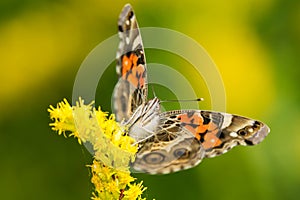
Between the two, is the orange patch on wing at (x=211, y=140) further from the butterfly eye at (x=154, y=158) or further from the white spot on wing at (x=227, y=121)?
the butterfly eye at (x=154, y=158)

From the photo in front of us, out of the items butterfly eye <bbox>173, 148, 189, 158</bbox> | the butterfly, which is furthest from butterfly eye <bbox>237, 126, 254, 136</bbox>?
butterfly eye <bbox>173, 148, 189, 158</bbox>

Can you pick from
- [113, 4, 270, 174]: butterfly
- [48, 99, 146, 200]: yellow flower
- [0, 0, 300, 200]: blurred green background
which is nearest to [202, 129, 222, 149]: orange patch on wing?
[113, 4, 270, 174]: butterfly

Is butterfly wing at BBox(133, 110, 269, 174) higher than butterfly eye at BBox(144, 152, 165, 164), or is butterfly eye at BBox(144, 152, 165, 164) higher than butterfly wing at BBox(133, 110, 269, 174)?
butterfly wing at BBox(133, 110, 269, 174)

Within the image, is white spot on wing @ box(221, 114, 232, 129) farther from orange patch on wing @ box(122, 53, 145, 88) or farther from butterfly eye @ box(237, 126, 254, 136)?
orange patch on wing @ box(122, 53, 145, 88)

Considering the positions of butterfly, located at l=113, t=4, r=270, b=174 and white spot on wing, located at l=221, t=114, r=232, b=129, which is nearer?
butterfly, located at l=113, t=4, r=270, b=174

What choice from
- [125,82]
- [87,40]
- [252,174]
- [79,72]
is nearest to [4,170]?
[79,72]

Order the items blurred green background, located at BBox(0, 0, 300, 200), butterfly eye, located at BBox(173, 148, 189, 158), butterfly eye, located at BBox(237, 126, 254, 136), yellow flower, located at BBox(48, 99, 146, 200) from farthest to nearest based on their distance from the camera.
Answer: blurred green background, located at BBox(0, 0, 300, 200) → butterfly eye, located at BBox(237, 126, 254, 136) → butterfly eye, located at BBox(173, 148, 189, 158) → yellow flower, located at BBox(48, 99, 146, 200)

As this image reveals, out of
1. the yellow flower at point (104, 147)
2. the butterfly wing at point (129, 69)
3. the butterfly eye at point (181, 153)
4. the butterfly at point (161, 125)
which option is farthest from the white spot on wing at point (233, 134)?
the yellow flower at point (104, 147)

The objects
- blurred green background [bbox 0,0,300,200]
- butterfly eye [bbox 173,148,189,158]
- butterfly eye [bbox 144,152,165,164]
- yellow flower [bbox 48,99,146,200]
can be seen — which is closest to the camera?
yellow flower [bbox 48,99,146,200]

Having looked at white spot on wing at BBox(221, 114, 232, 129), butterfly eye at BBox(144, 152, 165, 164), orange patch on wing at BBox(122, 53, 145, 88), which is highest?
orange patch on wing at BBox(122, 53, 145, 88)

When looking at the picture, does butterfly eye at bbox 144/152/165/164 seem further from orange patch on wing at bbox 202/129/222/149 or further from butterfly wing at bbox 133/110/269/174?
orange patch on wing at bbox 202/129/222/149
